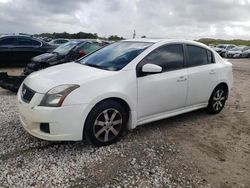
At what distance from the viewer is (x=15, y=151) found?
4.10 metres

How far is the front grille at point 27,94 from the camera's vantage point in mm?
4102

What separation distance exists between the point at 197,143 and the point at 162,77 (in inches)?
47.3

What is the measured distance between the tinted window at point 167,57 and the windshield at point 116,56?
186 mm

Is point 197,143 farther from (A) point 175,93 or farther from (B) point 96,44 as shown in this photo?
(B) point 96,44

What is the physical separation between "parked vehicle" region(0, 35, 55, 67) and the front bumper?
30.8 feet

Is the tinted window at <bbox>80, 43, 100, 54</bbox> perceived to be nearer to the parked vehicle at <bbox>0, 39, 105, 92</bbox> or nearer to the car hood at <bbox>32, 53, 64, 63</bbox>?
the parked vehicle at <bbox>0, 39, 105, 92</bbox>

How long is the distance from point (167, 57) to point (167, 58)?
0.02 m

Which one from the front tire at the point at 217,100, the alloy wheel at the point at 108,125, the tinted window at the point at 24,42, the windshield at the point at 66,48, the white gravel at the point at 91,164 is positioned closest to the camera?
the white gravel at the point at 91,164

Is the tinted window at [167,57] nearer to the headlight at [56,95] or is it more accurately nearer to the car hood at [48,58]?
the headlight at [56,95]

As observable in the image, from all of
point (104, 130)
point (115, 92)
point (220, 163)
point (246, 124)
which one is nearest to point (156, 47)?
point (115, 92)

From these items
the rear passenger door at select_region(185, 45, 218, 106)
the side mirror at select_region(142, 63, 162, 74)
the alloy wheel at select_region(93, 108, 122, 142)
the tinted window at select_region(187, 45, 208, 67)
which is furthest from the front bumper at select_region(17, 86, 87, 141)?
the tinted window at select_region(187, 45, 208, 67)

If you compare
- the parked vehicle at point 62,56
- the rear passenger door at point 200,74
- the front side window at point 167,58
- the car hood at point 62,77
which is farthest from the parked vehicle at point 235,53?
the car hood at point 62,77

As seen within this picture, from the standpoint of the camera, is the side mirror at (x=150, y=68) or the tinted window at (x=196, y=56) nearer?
the side mirror at (x=150, y=68)

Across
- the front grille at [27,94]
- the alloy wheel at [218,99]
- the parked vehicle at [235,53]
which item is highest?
the front grille at [27,94]
